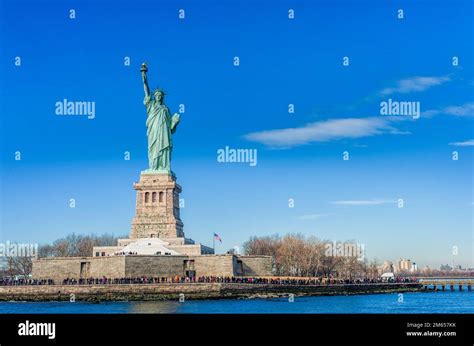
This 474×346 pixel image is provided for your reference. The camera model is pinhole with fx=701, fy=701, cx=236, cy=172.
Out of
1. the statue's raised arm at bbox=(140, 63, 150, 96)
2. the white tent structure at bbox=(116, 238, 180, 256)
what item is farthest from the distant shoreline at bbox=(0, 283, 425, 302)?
the statue's raised arm at bbox=(140, 63, 150, 96)

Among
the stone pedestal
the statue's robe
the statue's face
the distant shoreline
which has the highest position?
the statue's face

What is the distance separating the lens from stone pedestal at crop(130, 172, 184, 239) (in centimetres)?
6962

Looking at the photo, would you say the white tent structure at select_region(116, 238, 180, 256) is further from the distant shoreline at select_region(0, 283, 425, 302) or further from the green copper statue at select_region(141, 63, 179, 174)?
the green copper statue at select_region(141, 63, 179, 174)

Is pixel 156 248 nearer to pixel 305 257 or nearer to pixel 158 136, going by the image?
pixel 158 136

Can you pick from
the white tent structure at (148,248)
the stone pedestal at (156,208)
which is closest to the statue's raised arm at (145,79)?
the stone pedestal at (156,208)

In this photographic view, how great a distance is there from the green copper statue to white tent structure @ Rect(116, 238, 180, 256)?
845 cm

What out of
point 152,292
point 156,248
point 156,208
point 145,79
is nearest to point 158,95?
point 145,79

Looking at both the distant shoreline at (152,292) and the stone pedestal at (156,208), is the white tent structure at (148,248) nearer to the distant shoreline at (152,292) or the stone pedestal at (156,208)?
the stone pedestal at (156,208)

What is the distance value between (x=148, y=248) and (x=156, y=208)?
6290 mm

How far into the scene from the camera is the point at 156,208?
7056 centimetres

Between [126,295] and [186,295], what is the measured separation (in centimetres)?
491

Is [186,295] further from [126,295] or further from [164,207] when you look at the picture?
[164,207]
